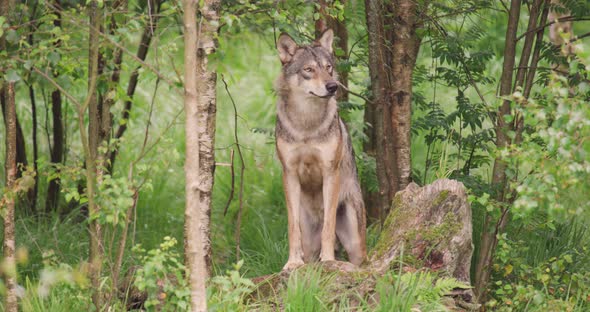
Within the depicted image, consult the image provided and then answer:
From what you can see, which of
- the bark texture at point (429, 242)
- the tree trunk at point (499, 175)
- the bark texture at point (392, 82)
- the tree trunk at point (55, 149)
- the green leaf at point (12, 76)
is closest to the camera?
the green leaf at point (12, 76)

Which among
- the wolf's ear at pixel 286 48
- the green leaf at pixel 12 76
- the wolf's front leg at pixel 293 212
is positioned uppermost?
the wolf's ear at pixel 286 48

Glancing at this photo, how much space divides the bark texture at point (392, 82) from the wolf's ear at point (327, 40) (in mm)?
300

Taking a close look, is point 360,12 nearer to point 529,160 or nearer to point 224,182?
point 224,182

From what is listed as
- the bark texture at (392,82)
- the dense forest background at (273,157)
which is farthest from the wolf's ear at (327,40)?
the bark texture at (392,82)

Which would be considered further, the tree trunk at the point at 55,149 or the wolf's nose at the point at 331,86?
the tree trunk at the point at 55,149

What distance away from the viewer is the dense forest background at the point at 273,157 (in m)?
4.45

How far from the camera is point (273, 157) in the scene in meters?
8.87

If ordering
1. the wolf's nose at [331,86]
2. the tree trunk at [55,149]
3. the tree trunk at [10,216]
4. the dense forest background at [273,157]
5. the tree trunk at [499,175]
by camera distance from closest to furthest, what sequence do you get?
1. the dense forest background at [273,157]
2. the tree trunk at [10,216]
3. the tree trunk at [499,175]
4. the wolf's nose at [331,86]
5. the tree trunk at [55,149]

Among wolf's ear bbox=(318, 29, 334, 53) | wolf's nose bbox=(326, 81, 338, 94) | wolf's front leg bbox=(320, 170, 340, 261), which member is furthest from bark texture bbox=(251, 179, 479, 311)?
wolf's ear bbox=(318, 29, 334, 53)

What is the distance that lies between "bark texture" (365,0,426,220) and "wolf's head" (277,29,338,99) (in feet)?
1.15

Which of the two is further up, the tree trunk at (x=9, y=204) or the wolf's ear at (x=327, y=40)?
the wolf's ear at (x=327, y=40)

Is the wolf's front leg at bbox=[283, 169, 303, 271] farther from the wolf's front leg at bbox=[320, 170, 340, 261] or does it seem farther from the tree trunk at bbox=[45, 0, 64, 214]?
the tree trunk at bbox=[45, 0, 64, 214]

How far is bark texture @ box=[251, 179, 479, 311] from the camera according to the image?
540cm

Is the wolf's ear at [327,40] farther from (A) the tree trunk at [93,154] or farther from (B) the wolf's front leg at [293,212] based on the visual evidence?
(A) the tree trunk at [93,154]
